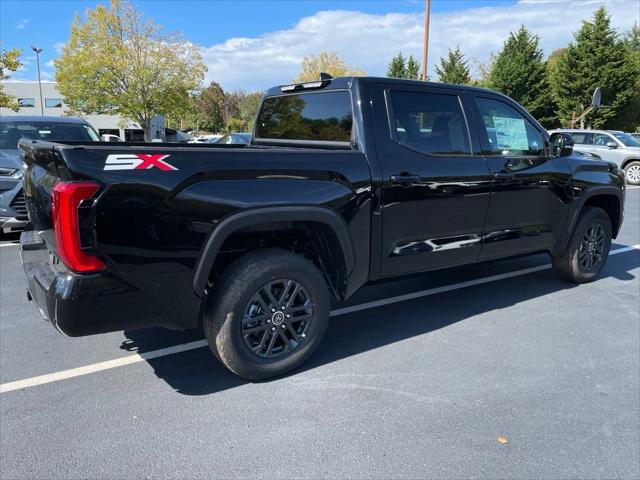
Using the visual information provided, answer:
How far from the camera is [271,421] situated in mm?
2889

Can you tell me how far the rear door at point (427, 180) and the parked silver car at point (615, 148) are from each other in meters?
13.7

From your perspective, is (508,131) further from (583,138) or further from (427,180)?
(583,138)

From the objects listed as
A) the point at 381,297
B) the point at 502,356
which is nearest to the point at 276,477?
the point at 502,356

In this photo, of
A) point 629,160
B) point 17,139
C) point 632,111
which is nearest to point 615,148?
point 629,160

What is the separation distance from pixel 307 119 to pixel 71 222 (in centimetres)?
229

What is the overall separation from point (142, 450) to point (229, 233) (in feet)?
4.00

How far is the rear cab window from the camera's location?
3815mm

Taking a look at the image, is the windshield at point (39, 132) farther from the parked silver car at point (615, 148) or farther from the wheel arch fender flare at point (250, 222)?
the parked silver car at point (615, 148)

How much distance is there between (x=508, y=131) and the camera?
457cm

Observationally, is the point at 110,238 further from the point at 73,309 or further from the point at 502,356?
the point at 502,356

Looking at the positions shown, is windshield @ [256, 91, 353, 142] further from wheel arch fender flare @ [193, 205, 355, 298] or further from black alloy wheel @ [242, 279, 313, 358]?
black alloy wheel @ [242, 279, 313, 358]

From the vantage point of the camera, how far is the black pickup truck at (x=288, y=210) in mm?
2617

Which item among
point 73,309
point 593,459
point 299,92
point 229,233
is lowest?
point 593,459

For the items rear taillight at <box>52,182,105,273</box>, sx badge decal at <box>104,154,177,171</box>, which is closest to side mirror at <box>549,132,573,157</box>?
sx badge decal at <box>104,154,177,171</box>
